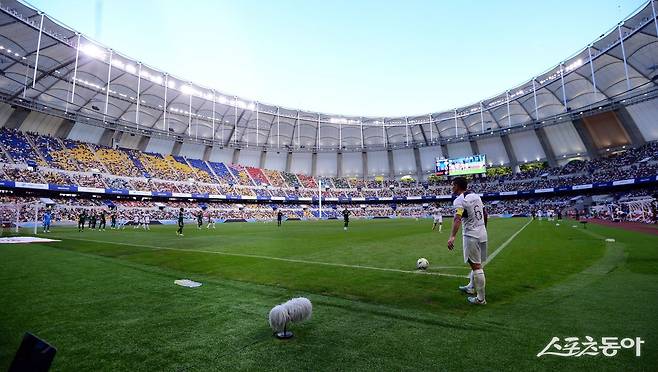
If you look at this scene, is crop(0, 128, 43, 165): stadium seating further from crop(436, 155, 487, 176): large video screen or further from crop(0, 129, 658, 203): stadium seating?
crop(436, 155, 487, 176): large video screen

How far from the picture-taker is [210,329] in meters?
4.12

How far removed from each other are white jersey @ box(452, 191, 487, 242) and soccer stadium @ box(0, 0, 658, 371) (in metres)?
0.03

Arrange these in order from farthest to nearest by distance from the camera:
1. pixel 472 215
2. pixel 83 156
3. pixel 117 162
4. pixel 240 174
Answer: pixel 240 174
pixel 117 162
pixel 83 156
pixel 472 215

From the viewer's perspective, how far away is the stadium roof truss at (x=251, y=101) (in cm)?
4031

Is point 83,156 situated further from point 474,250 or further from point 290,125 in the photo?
point 474,250

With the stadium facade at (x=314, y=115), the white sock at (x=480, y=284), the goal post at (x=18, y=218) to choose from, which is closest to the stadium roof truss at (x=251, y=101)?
the stadium facade at (x=314, y=115)

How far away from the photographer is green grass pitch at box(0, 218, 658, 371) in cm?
321

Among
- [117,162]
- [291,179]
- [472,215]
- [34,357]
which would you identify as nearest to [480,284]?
[472,215]

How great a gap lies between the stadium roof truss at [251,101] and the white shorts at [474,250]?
45104mm

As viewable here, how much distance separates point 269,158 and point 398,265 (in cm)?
7495

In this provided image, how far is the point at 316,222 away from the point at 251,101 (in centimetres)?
3134

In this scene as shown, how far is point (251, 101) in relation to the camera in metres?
66.6

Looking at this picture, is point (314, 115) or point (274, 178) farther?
point (314, 115)

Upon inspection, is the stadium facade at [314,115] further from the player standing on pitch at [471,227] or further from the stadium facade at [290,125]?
the player standing on pitch at [471,227]
